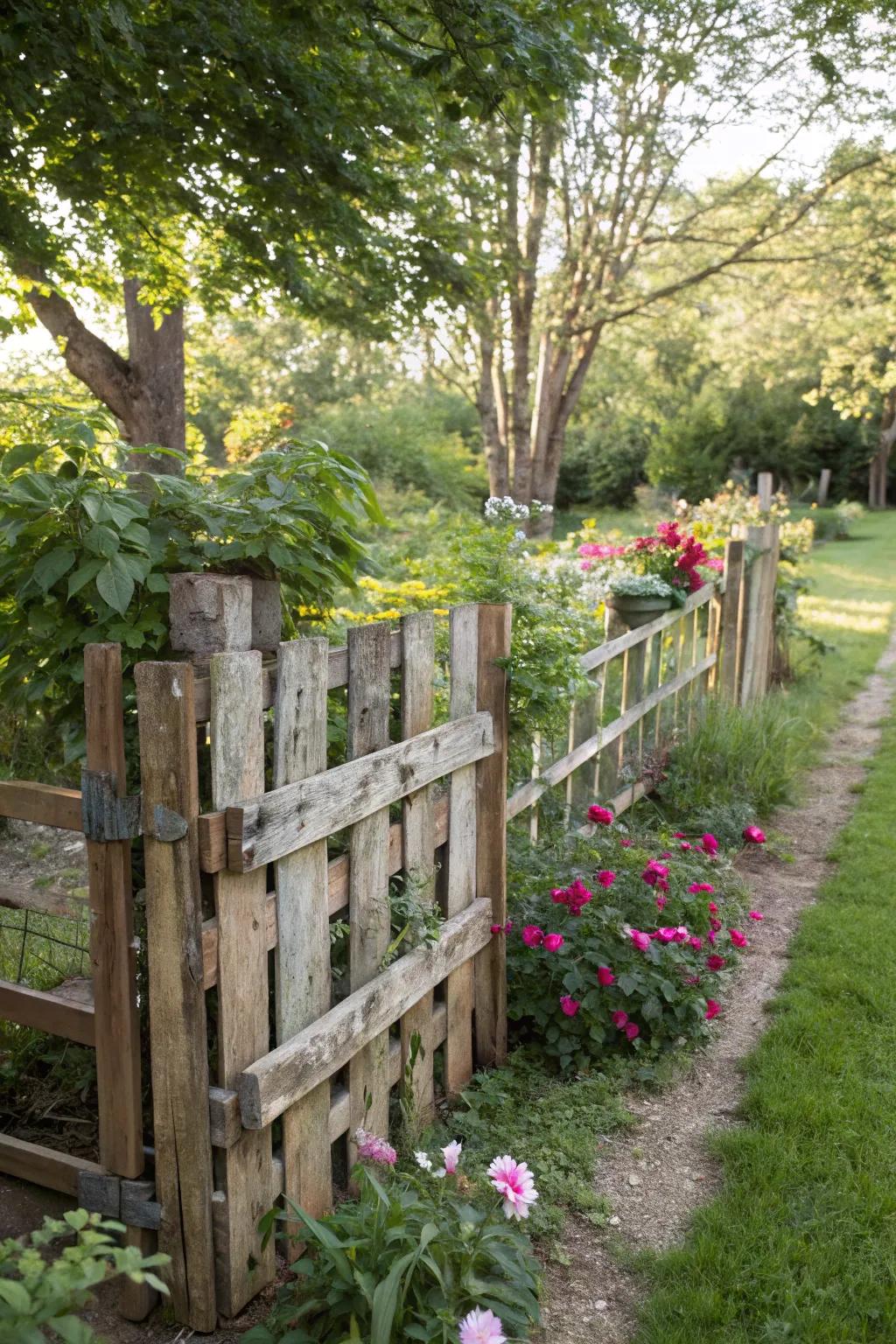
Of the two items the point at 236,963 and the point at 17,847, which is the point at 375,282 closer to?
the point at 17,847

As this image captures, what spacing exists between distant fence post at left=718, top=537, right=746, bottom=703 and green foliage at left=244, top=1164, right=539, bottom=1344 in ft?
18.5

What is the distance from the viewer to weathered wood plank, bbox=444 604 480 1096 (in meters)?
3.45

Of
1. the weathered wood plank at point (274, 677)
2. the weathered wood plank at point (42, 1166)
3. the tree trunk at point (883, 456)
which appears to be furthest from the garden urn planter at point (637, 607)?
the tree trunk at point (883, 456)

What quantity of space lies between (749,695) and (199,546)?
6376 mm

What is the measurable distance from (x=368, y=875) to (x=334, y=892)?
128 millimetres

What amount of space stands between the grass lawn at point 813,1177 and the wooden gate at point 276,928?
0.95 metres

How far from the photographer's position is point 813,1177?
3.06 m

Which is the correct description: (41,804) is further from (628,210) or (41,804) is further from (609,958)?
(628,210)

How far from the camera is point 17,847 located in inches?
236

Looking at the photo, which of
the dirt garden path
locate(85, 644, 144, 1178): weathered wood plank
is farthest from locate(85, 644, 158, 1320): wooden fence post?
the dirt garden path

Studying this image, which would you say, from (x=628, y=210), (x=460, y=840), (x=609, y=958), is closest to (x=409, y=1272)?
(x=460, y=840)

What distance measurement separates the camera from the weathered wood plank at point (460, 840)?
11.3 feet

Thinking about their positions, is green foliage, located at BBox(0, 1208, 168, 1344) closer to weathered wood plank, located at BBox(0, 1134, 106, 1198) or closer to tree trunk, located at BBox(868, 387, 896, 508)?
weathered wood plank, located at BBox(0, 1134, 106, 1198)

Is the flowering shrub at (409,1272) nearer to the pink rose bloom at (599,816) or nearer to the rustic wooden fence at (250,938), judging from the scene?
the rustic wooden fence at (250,938)
